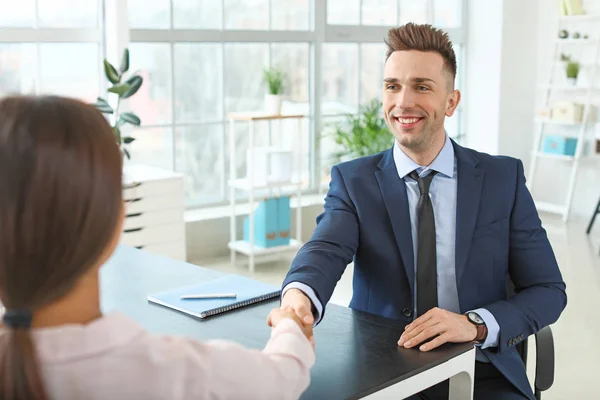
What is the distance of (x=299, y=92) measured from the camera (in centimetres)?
664

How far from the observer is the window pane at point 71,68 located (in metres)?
5.35

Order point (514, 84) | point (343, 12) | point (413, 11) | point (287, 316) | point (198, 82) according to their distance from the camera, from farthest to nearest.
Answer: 1. point (514, 84)
2. point (413, 11)
3. point (343, 12)
4. point (198, 82)
5. point (287, 316)

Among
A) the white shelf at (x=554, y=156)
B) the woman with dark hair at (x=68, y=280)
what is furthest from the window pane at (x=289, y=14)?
the woman with dark hair at (x=68, y=280)

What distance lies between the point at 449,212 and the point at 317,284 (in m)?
0.50

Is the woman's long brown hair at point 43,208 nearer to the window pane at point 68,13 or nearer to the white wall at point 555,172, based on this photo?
the window pane at point 68,13

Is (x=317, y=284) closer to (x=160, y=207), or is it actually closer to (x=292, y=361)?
(x=292, y=361)

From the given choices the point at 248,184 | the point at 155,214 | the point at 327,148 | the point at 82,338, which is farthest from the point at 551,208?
the point at 82,338

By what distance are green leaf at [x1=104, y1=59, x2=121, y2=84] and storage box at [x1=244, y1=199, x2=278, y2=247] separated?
Result: 1.32 m

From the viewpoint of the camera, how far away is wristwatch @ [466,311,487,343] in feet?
6.89

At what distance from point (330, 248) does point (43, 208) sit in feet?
4.34

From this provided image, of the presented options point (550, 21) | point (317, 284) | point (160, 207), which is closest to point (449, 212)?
point (317, 284)

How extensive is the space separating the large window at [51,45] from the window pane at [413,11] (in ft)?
9.60

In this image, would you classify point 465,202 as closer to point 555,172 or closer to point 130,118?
point 130,118

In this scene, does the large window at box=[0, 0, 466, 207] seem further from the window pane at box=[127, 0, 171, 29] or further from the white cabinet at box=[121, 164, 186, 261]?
the white cabinet at box=[121, 164, 186, 261]
